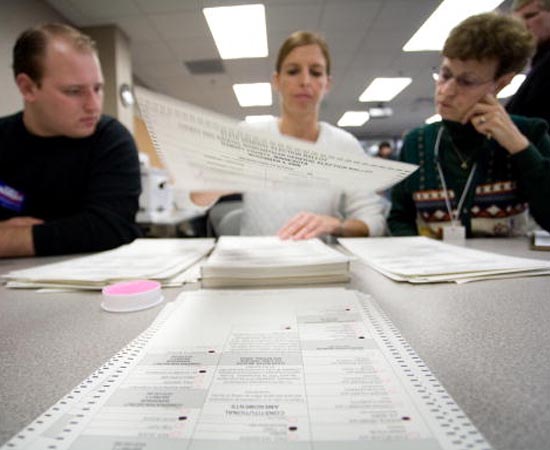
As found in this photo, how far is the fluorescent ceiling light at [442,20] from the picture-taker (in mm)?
2980

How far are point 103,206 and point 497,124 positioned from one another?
125cm

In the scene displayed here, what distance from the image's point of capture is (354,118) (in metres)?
7.73

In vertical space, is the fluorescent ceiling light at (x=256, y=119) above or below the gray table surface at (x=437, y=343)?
above

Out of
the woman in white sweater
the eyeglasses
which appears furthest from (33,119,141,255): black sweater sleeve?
the eyeglasses

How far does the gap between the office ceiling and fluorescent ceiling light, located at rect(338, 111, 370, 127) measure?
1.43 metres

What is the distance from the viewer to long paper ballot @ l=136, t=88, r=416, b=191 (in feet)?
1.41

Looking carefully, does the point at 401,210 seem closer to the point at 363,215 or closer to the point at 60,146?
the point at 363,215

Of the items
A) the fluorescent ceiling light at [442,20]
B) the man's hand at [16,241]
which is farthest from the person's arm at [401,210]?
the fluorescent ceiling light at [442,20]

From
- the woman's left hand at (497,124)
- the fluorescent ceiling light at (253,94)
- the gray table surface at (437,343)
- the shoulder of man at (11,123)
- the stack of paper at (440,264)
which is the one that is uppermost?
the fluorescent ceiling light at (253,94)

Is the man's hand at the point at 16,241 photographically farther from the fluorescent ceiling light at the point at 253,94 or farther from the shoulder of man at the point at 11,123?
the fluorescent ceiling light at the point at 253,94

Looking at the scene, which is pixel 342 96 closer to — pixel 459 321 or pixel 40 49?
pixel 40 49

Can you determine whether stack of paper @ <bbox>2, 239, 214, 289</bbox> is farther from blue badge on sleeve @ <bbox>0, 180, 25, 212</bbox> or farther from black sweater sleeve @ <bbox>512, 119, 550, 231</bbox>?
black sweater sleeve @ <bbox>512, 119, 550, 231</bbox>

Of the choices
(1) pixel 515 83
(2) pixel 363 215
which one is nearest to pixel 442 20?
(1) pixel 515 83

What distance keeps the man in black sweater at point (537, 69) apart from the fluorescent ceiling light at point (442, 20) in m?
1.38
